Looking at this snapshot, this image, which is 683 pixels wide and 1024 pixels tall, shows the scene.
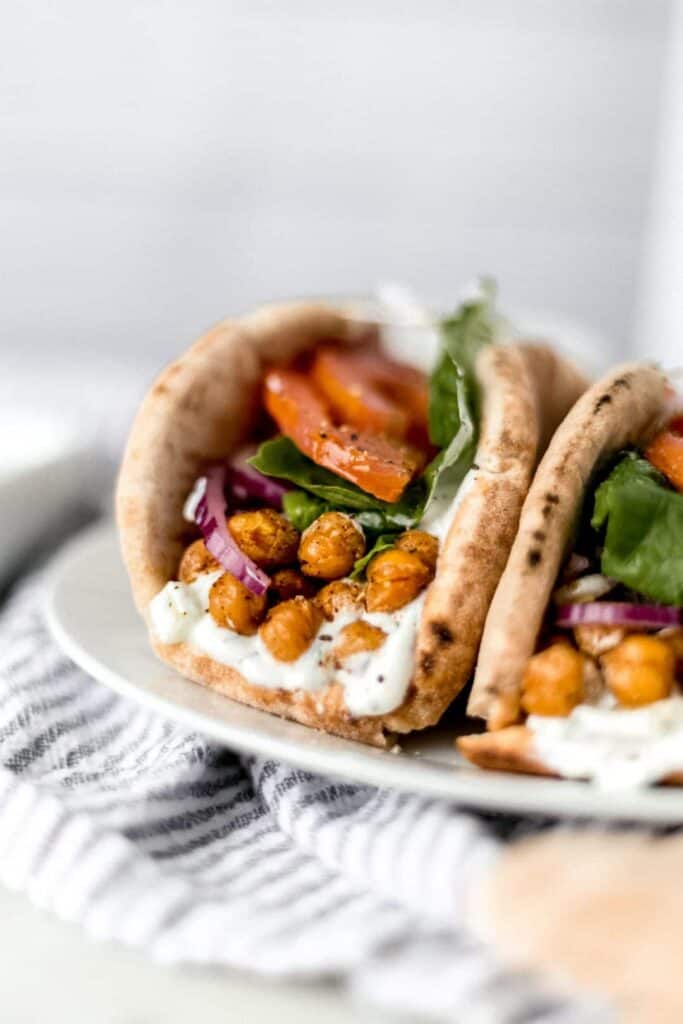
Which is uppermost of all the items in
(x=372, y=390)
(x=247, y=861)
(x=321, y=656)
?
(x=372, y=390)

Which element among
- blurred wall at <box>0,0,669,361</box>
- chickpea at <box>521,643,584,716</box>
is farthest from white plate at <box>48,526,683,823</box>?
blurred wall at <box>0,0,669,361</box>

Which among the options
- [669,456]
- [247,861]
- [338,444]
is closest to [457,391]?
[338,444]

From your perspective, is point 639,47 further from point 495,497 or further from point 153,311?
point 495,497

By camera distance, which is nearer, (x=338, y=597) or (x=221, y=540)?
(x=338, y=597)

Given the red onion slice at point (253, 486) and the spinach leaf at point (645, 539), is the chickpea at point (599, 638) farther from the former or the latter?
the red onion slice at point (253, 486)

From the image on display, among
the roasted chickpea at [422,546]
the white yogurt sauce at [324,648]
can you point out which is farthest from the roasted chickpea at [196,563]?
the roasted chickpea at [422,546]

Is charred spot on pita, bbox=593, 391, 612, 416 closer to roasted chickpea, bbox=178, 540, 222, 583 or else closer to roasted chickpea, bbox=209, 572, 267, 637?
roasted chickpea, bbox=209, 572, 267, 637

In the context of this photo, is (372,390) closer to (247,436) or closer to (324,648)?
(247,436)
